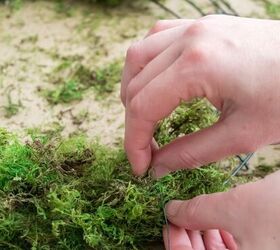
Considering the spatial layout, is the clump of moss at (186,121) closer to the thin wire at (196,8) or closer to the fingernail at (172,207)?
the fingernail at (172,207)

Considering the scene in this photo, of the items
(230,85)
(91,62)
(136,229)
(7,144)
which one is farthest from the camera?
(91,62)

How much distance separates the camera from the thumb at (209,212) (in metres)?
1.11

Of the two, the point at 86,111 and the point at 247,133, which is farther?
the point at 86,111

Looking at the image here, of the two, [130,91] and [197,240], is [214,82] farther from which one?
[197,240]

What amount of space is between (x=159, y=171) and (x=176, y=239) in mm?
144

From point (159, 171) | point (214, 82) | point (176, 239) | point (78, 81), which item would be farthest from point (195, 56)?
point (78, 81)

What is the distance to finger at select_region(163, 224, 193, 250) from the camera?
1190mm

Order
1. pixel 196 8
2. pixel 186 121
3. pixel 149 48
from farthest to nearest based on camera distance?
pixel 196 8
pixel 186 121
pixel 149 48

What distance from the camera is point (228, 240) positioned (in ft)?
4.03

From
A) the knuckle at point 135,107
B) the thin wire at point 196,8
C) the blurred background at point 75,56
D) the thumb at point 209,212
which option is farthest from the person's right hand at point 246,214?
the thin wire at point 196,8

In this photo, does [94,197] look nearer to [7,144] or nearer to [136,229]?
[136,229]

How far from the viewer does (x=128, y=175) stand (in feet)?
4.15

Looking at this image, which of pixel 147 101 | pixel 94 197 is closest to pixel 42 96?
pixel 94 197

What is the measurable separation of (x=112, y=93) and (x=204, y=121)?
47cm
